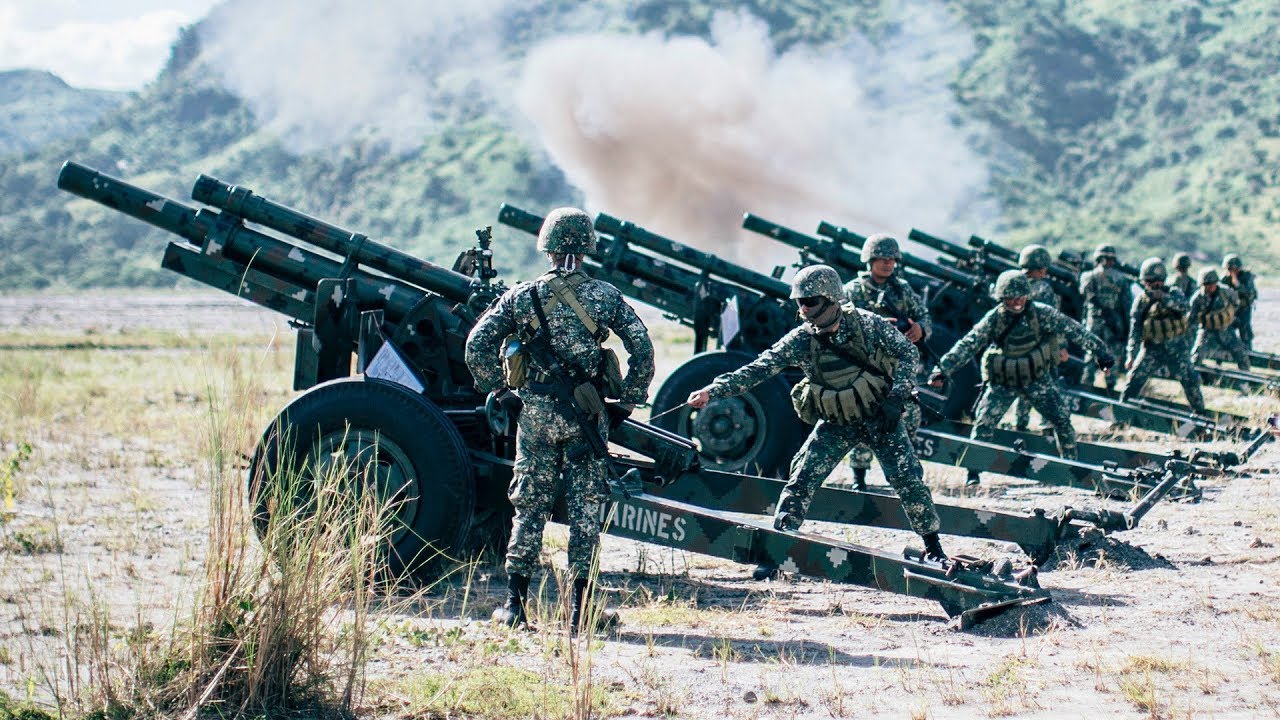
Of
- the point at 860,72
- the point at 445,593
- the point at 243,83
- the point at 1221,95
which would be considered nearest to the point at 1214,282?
the point at 445,593

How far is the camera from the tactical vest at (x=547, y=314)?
5.91 m

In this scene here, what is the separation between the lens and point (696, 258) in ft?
36.2

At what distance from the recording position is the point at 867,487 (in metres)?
10.2

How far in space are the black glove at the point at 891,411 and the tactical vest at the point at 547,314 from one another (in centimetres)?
147

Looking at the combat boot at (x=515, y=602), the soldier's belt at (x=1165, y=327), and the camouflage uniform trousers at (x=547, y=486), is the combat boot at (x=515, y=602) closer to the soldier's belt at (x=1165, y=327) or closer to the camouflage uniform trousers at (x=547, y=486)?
the camouflage uniform trousers at (x=547, y=486)

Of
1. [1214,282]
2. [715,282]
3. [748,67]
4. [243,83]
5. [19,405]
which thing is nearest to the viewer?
[715,282]

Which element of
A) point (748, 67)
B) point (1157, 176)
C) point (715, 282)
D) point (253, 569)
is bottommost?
point (253, 569)

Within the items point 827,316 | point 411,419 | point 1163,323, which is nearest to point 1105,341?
point 1163,323

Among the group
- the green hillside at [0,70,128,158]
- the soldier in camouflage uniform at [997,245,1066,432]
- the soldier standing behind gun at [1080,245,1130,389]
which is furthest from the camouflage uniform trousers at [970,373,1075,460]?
the green hillside at [0,70,128,158]

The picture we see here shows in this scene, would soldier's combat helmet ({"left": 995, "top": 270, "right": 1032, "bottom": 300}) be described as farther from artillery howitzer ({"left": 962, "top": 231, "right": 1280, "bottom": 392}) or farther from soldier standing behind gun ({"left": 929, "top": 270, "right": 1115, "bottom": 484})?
artillery howitzer ({"left": 962, "top": 231, "right": 1280, "bottom": 392})

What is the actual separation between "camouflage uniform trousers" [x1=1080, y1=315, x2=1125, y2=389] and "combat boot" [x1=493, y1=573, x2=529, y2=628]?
27.8 ft

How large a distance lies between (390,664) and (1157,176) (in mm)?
70837

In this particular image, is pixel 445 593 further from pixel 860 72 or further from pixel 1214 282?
pixel 860 72

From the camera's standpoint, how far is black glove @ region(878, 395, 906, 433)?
262 inches
